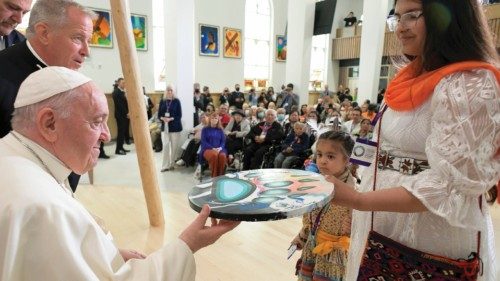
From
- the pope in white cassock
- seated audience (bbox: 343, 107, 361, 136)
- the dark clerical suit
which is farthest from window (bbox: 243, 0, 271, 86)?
the pope in white cassock

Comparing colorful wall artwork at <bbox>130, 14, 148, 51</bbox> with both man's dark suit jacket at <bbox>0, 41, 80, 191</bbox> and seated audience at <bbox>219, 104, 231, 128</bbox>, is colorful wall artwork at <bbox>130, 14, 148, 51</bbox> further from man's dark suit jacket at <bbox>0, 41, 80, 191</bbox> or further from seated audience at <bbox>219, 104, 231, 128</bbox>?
man's dark suit jacket at <bbox>0, 41, 80, 191</bbox>

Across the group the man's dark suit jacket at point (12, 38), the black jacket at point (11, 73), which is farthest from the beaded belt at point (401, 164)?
the man's dark suit jacket at point (12, 38)

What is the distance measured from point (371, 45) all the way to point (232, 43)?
6.53m

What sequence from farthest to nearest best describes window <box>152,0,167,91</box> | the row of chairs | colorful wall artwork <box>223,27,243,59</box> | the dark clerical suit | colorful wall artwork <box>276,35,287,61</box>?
1. colorful wall artwork <box>276,35,287,61</box>
2. colorful wall artwork <box>223,27,243,59</box>
3. window <box>152,0,167,91</box>
4. the dark clerical suit
5. the row of chairs

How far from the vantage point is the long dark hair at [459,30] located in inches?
38.6

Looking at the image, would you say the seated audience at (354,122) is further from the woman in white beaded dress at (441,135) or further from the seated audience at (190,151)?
the woman in white beaded dress at (441,135)

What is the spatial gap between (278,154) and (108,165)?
3.49 metres

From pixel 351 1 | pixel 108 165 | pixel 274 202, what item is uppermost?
pixel 351 1

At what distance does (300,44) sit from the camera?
10.4 m

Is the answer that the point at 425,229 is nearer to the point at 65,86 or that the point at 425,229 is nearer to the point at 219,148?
the point at 65,86

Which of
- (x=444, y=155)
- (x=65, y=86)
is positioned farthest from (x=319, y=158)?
(x=65, y=86)

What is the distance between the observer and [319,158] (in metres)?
2.04

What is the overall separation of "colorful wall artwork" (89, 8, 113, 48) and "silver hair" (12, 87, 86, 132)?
10.8 m

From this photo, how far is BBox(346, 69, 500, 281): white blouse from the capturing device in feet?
3.02
